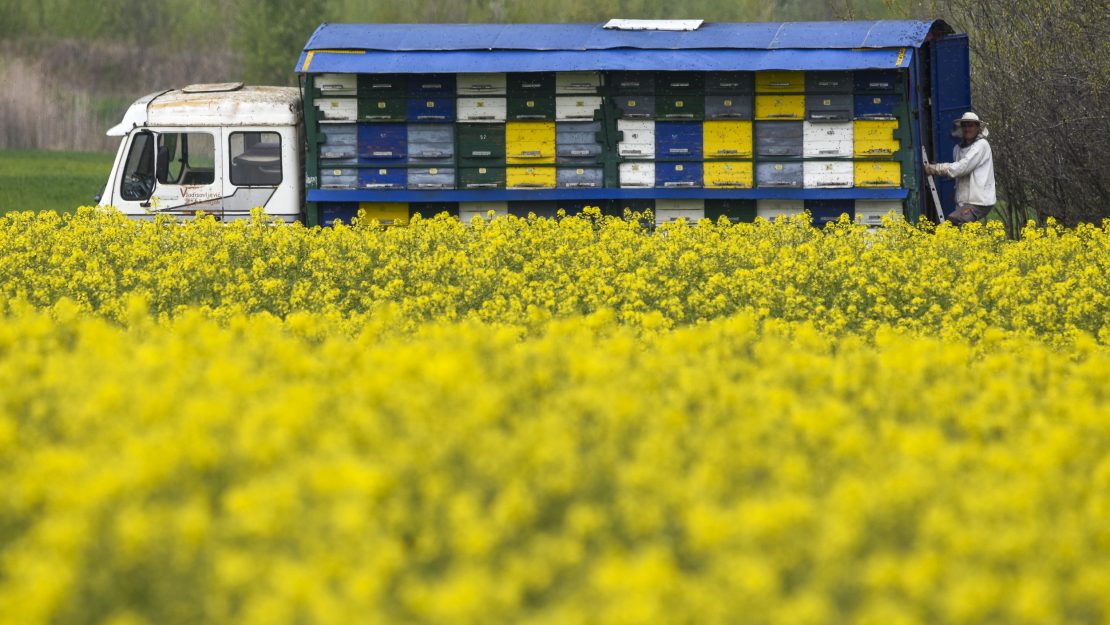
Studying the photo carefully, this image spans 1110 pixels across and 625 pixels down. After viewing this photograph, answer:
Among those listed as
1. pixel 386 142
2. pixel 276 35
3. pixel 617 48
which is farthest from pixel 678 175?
pixel 276 35

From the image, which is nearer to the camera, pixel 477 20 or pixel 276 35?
pixel 276 35

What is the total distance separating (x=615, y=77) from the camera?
16453mm

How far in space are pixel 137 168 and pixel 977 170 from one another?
26.4 ft

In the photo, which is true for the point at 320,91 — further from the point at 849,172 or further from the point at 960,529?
the point at 960,529

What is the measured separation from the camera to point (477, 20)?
5312 cm

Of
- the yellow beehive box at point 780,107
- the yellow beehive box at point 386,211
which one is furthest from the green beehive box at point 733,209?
the yellow beehive box at point 386,211

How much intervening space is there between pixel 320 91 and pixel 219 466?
11767 millimetres

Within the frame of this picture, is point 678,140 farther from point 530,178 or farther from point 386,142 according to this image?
point 386,142

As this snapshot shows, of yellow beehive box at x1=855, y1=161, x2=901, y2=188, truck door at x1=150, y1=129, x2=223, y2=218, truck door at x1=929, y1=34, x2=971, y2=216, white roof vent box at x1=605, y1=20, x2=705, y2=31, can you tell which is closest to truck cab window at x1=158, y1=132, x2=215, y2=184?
truck door at x1=150, y1=129, x2=223, y2=218

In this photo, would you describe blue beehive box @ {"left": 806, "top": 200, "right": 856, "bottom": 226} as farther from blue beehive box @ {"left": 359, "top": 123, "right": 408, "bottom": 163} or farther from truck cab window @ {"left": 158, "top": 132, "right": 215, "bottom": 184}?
truck cab window @ {"left": 158, "top": 132, "right": 215, "bottom": 184}

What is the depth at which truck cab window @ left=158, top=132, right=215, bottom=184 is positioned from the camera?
650 inches

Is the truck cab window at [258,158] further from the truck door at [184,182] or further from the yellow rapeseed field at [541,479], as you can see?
the yellow rapeseed field at [541,479]

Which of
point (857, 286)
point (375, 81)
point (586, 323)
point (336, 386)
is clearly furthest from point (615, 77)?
point (336, 386)

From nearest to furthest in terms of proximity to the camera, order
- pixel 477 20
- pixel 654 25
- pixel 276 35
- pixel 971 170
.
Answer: pixel 971 170 < pixel 654 25 < pixel 276 35 < pixel 477 20
